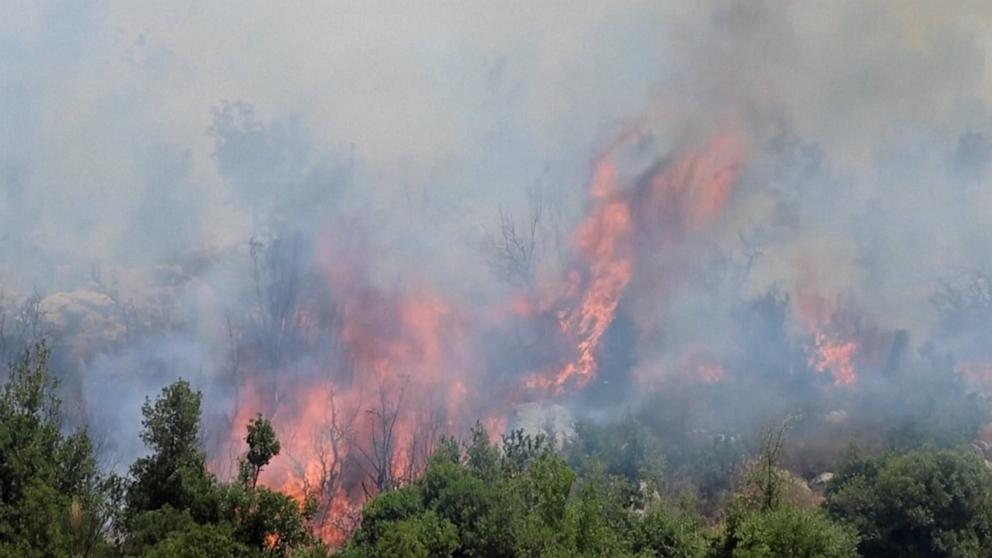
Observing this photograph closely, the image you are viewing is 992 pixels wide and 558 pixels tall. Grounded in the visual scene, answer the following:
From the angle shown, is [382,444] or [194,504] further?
[382,444]

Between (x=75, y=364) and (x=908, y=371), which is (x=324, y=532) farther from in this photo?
(x=908, y=371)

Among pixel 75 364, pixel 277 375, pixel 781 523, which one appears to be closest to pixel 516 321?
pixel 277 375

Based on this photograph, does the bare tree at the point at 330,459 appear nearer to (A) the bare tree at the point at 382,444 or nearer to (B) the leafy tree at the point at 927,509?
(A) the bare tree at the point at 382,444

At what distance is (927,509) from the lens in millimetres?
52438

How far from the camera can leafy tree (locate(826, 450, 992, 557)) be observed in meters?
51.9

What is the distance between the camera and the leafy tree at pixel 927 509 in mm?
51938

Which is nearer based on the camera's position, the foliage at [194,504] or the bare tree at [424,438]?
the foliage at [194,504]

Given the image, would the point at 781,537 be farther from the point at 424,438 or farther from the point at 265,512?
the point at 424,438

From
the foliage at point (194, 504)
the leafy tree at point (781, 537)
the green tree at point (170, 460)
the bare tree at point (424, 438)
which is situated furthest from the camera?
the bare tree at point (424, 438)

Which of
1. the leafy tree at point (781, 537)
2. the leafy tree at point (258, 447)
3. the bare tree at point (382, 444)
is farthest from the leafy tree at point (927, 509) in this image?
the bare tree at point (382, 444)

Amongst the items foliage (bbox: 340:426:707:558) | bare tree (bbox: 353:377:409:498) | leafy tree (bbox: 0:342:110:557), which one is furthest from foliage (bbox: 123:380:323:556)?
bare tree (bbox: 353:377:409:498)

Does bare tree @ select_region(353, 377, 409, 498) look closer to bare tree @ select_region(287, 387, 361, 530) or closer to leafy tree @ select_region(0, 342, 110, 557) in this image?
bare tree @ select_region(287, 387, 361, 530)

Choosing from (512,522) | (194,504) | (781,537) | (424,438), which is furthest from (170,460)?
(424,438)

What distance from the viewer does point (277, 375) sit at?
86.6 metres
